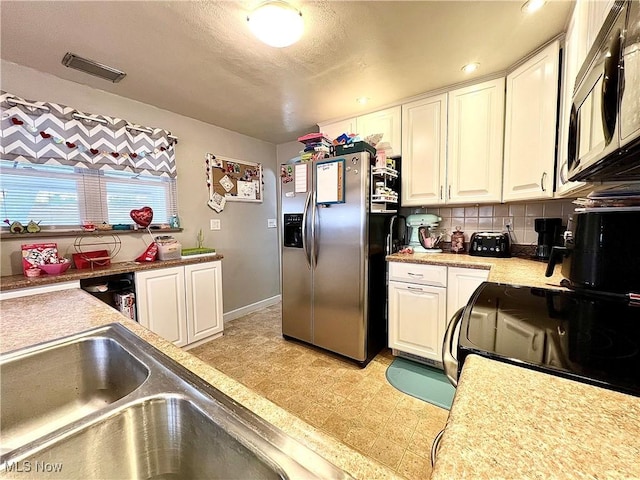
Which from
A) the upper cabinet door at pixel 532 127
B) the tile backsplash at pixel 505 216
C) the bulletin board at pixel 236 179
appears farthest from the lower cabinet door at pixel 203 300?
the upper cabinet door at pixel 532 127

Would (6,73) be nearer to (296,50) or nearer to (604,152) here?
(296,50)

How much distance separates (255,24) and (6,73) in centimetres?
185

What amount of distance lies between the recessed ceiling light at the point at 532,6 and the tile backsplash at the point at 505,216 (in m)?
1.32

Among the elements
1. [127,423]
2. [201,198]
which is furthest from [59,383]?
[201,198]

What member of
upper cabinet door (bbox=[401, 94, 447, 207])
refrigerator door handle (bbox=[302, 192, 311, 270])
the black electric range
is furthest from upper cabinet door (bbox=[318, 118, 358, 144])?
the black electric range

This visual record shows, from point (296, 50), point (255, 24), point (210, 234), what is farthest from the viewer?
point (210, 234)

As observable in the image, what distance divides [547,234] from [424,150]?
1118mm

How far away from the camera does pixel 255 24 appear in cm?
135

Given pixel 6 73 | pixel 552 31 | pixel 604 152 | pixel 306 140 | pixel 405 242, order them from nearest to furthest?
pixel 604 152
pixel 552 31
pixel 6 73
pixel 306 140
pixel 405 242

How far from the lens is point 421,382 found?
1988 millimetres

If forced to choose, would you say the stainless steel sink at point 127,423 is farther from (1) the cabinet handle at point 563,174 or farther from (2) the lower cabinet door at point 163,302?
(1) the cabinet handle at point 563,174

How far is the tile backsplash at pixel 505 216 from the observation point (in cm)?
206

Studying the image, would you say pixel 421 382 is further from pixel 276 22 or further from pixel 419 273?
pixel 276 22

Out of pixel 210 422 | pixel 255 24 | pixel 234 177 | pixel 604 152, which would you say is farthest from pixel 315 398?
pixel 234 177
